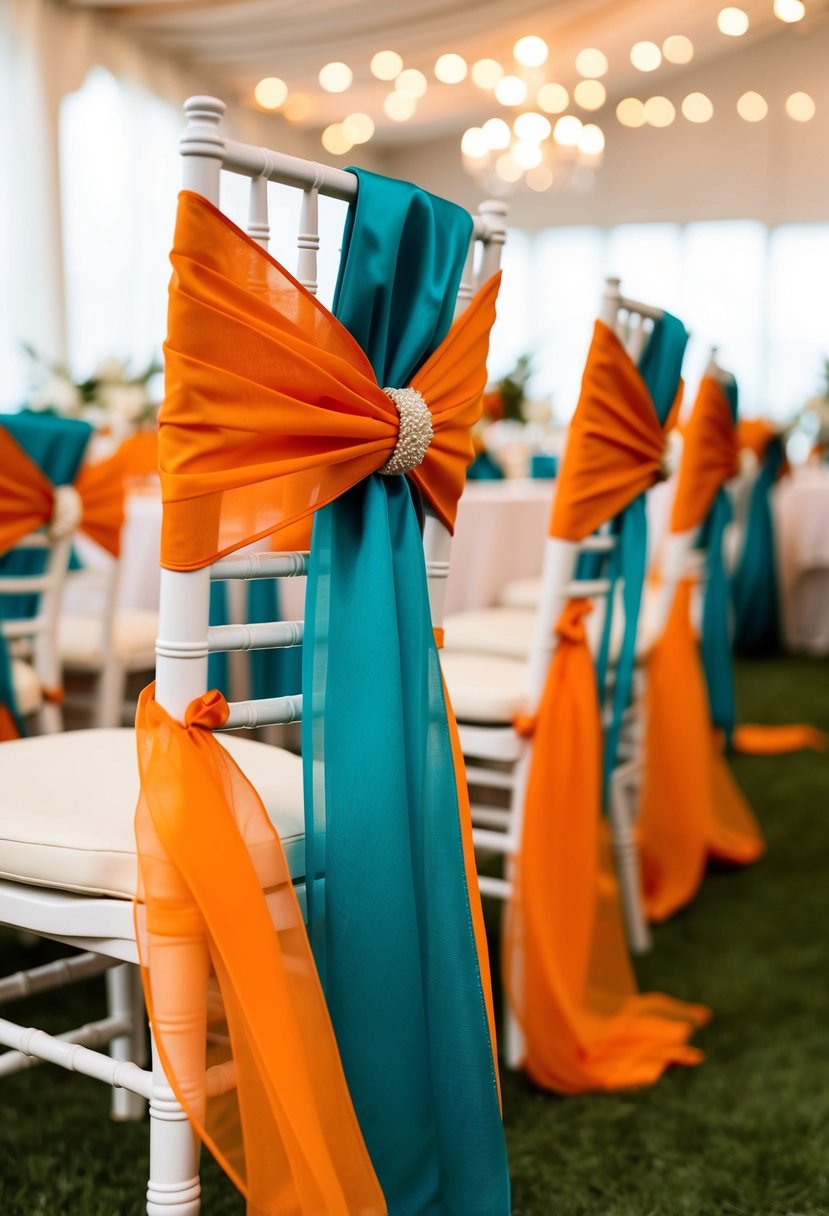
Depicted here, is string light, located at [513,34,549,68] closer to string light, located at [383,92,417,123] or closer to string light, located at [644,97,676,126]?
string light, located at [383,92,417,123]

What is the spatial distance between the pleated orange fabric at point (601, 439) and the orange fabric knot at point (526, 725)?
0.26 metres

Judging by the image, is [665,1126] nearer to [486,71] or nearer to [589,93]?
[486,71]

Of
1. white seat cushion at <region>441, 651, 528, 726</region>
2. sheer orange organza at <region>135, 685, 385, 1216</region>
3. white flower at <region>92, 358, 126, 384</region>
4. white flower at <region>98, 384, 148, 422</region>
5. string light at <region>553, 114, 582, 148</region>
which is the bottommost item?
sheer orange organza at <region>135, 685, 385, 1216</region>

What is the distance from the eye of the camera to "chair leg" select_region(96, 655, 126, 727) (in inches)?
95.5

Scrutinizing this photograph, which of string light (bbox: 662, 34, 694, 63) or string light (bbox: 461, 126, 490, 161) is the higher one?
string light (bbox: 662, 34, 694, 63)

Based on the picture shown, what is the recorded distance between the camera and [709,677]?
120 inches

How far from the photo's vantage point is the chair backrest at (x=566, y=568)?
5.73 feet

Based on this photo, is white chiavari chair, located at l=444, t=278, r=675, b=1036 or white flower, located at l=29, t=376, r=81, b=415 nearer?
white chiavari chair, located at l=444, t=278, r=675, b=1036

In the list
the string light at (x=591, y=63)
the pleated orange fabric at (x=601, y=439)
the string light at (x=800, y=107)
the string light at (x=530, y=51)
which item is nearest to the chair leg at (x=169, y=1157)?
the pleated orange fabric at (x=601, y=439)

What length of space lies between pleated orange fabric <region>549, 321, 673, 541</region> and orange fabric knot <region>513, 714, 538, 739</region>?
265 mm

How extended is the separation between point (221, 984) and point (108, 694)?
4.92ft

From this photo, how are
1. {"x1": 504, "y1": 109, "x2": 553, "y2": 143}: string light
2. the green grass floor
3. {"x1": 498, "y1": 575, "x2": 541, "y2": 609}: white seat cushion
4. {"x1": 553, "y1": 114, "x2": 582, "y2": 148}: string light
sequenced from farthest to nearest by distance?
{"x1": 553, "y1": 114, "x2": 582, "y2": 148}: string light
{"x1": 504, "y1": 109, "x2": 553, "y2": 143}: string light
{"x1": 498, "y1": 575, "x2": 541, "y2": 609}: white seat cushion
the green grass floor

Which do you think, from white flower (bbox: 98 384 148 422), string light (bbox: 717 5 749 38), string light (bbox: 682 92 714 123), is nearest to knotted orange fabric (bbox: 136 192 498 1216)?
white flower (bbox: 98 384 148 422)

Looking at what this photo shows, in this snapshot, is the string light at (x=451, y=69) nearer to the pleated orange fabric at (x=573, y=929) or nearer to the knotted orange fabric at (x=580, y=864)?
the knotted orange fabric at (x=580, y=864)
